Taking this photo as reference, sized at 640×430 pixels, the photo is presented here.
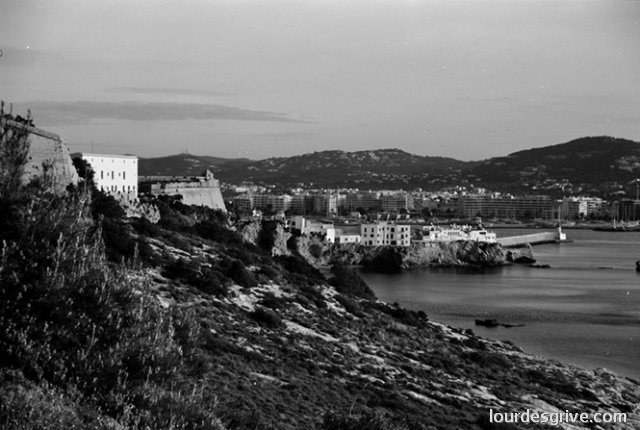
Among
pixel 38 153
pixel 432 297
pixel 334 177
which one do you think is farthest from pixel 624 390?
pixel 334 177

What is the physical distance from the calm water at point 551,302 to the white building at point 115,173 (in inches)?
273

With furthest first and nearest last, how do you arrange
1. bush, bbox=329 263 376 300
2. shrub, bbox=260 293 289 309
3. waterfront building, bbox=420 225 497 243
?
waterfront building, bbox=420 225 497 243
bush, bbox=329 263 376 300
shrub, bbox=260 293 289 309

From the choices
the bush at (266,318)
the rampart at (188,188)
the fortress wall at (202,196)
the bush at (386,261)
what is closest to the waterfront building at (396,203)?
the bush at (386,261)

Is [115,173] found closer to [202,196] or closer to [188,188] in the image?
[188,188]

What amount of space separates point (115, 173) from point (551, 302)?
11519mm

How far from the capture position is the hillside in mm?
3699

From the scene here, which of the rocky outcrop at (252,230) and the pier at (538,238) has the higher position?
the rocky outcrop at (252,230)

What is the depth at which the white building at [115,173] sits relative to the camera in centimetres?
1481

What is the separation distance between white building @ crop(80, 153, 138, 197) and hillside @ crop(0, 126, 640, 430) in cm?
203

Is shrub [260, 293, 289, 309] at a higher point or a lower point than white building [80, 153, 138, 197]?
lower

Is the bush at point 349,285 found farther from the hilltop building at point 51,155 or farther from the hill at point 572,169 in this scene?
the hill at point 572,169

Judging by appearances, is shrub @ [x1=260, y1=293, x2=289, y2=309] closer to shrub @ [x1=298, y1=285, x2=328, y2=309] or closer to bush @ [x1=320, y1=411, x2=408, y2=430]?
shrub @ [x1=298, y1=285, x2=328, y2=309]

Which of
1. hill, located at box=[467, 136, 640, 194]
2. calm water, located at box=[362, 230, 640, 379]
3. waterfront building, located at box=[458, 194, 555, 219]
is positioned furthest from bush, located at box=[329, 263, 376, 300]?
hill, located at box=[467, 136, 640, 194]

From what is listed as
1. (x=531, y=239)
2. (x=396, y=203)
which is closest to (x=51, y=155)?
(x=531, y=239)
